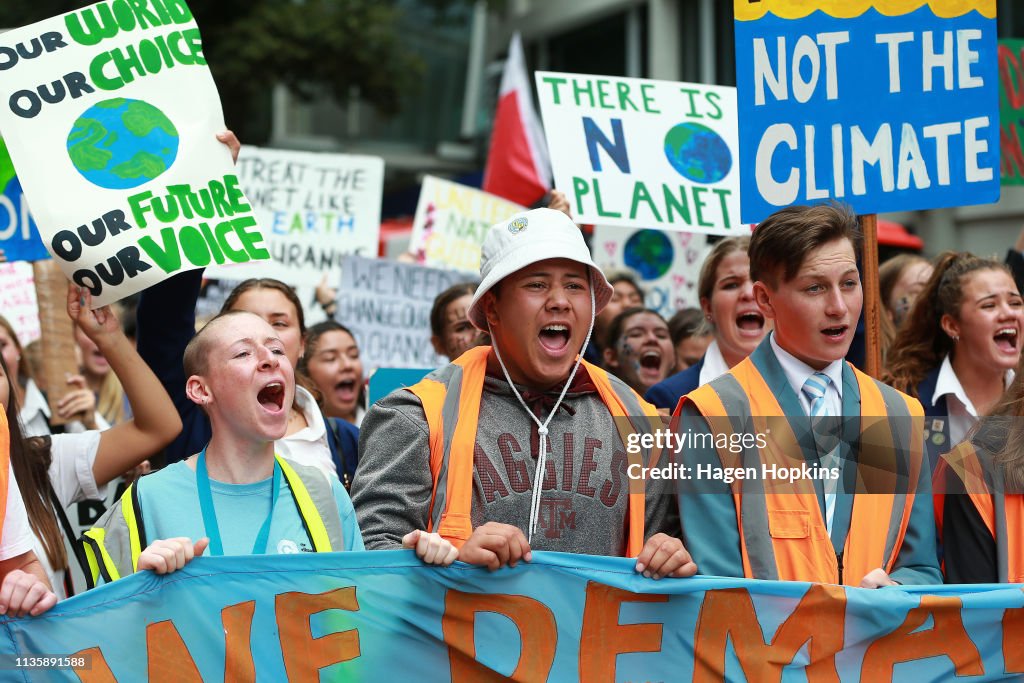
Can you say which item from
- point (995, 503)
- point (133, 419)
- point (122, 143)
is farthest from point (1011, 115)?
point (133, 419)

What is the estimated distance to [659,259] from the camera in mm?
7793

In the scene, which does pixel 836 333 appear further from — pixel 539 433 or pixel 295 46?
pixel 295 46

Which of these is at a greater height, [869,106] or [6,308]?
[869,106]

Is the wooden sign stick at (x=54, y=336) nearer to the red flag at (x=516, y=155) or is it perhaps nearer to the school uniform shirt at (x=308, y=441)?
the school uniform shirt at (x=308, y=441)

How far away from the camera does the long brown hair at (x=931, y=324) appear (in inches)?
176

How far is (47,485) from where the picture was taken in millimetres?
3590

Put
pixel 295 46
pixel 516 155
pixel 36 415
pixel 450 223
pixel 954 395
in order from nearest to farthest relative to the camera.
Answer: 1. pixel 954 395
2. pixel 36 415
3. pixel 450 223
4. pixel 516 155
5. pixel 295 46

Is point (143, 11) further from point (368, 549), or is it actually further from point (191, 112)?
point (368, 549)

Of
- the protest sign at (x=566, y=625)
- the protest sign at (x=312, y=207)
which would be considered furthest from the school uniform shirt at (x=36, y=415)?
the protest sign at (x=566, y=625)

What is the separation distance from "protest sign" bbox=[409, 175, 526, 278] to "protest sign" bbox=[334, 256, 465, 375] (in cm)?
84

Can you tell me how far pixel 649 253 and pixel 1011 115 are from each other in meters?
2.29

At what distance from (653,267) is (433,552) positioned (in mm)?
5074

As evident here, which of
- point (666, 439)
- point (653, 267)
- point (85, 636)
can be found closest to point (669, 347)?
point (653, 267)

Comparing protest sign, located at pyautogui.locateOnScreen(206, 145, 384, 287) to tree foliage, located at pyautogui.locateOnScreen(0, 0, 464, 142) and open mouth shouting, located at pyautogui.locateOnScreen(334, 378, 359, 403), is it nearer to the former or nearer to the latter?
open mouth shouting, located at pyautogui.locateOnScreen(334, 378, 359, 403)
